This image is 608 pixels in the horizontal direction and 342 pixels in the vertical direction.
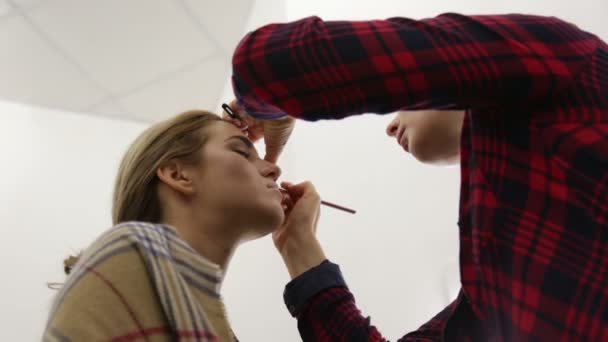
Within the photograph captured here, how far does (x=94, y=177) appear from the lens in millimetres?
2014

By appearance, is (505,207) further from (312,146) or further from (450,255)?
(312,146)

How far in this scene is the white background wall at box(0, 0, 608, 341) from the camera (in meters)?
1.53

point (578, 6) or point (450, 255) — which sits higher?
point (578, 6)

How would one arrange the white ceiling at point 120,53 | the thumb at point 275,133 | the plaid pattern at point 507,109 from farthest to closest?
the white ceiling at point 120,53 < the thumb at point 275,133 < the plaid pattern at point 507,109

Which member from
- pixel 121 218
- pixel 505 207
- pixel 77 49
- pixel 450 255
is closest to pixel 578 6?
pixel 450 255

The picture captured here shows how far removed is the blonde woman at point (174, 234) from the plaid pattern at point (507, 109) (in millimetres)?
242

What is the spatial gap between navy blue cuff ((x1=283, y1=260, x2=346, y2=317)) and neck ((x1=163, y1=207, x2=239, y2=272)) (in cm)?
14

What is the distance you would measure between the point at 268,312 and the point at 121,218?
2.45 feet

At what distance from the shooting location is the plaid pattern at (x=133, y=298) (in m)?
0.62

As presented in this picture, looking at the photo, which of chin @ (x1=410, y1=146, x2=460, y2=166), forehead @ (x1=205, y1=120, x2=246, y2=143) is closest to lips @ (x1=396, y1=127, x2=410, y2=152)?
chin @ (x1=410, y1=146, x2=460, y2=166)

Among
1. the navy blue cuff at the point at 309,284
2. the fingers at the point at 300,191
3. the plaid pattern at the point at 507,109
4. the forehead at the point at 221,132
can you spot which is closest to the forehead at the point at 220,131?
the forehead at the point at 221,132

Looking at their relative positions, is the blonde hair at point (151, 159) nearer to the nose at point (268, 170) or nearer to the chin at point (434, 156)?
the nose at point (268, 170)

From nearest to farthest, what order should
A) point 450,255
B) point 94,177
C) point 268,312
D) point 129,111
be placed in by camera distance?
1. point 450,255
2. point 268,312
3. point 94,177
4. point 129,111

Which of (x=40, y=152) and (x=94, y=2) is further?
(x=40, y=152)
